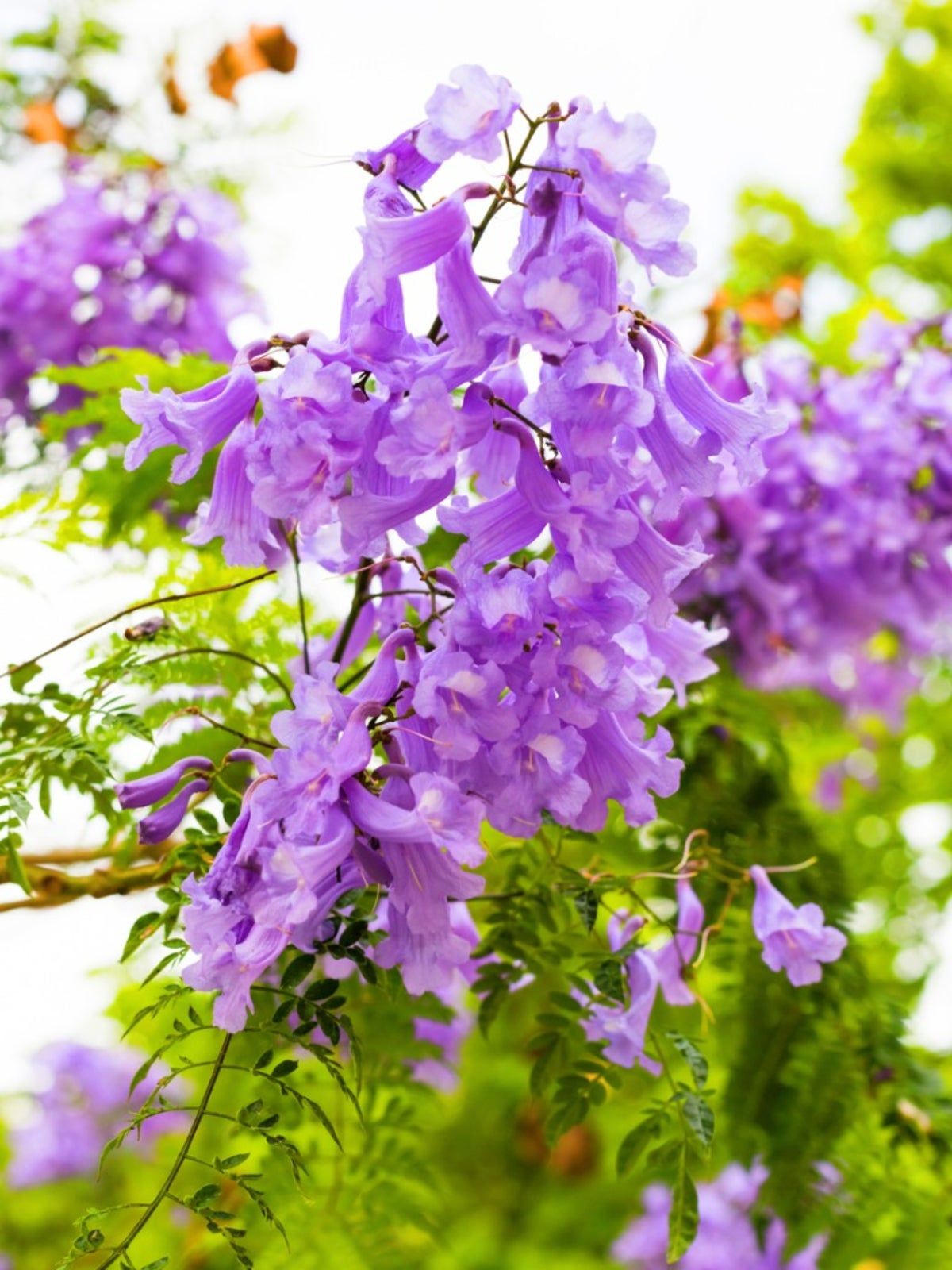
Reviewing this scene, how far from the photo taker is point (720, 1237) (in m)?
1.52

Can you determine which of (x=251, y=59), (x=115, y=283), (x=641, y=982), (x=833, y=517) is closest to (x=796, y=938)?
(x=641, y=982)

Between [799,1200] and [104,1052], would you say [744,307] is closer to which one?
[799,1200]

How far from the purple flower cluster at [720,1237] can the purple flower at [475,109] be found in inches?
45.8

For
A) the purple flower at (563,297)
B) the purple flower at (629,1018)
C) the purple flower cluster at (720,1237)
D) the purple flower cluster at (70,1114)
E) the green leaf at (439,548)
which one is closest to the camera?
the purple flower at (563,297)

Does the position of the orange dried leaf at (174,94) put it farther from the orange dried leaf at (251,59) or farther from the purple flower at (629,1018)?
the purple flower at (629,1018)

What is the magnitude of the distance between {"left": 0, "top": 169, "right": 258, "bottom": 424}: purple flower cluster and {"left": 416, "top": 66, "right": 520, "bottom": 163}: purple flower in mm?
841

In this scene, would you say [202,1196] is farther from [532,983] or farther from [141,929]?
[532,983]

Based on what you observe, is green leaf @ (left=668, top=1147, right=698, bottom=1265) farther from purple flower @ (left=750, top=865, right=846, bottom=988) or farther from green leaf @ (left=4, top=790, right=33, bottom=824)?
green leaf @ (left=4, top=790, right=33, bottom=824)

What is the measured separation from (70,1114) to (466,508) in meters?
2.20

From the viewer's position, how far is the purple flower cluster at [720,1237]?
145cm

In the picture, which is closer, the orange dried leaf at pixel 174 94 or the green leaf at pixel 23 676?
the green leaf at pixel 23 676

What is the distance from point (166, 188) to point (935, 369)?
0.85 meters

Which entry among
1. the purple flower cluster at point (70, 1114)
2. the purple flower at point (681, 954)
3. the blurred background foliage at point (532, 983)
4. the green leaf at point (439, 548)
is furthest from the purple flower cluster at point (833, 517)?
the purple flower cluster at point (70, 1114)

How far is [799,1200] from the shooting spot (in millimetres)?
938
